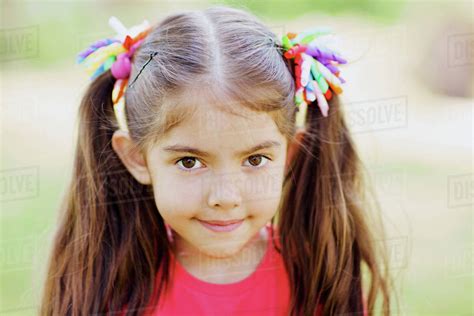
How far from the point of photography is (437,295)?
2.82m

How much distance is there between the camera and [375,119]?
2.45 metres

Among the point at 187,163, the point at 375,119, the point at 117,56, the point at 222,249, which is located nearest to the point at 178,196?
the point at 187,163

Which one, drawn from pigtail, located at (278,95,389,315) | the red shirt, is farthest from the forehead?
the red shirt

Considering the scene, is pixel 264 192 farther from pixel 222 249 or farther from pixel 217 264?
pixel 217 264

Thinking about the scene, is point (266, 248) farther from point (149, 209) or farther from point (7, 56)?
point (7, 56)

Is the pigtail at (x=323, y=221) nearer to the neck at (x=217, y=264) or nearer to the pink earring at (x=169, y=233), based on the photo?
the neck at (x=217, y=264)

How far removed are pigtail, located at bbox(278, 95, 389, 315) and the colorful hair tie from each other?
1.55 ft

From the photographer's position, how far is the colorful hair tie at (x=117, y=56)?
73.0 inches

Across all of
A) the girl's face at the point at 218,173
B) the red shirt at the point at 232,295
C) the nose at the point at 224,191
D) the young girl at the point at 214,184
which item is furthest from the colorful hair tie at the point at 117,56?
the red shirt at the point at 232,295

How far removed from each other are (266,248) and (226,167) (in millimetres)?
403

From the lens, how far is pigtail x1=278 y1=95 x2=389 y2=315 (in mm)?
1982

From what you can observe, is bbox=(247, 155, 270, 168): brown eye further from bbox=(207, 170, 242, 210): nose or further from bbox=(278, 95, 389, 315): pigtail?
bbox=(278, 95, 389, 315): pigtail

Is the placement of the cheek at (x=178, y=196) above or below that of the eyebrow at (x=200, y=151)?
below

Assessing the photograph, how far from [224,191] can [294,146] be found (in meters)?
0.30
